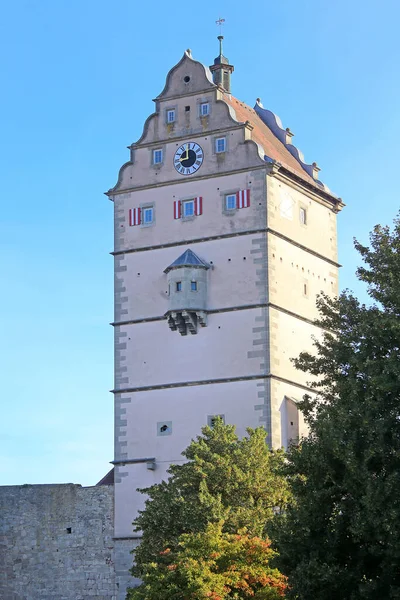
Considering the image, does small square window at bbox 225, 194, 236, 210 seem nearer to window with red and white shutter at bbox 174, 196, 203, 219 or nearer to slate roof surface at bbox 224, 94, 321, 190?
window with red and white shutter at bbox 174, 196, 203, 219

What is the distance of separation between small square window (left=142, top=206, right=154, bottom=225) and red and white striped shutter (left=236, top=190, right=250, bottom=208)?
10.9 feet

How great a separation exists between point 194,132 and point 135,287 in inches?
216

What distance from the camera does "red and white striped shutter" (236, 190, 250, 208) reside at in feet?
176

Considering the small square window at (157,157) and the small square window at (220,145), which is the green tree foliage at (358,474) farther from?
the small square window at (157,157)

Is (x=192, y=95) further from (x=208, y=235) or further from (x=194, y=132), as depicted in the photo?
(x=208, y=235)

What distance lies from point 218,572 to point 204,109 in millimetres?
18851

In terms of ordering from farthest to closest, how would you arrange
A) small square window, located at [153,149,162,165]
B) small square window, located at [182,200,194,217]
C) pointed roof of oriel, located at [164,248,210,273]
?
small square window, located at [153,149,162,165]
small square window, located at [182,200,194,217]
pointed roof of oriel, located at [164,248,210,273]

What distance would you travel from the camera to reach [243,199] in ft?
176

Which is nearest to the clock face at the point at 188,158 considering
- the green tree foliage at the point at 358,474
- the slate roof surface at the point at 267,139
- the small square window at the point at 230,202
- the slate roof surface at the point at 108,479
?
the small square window at the point at 230,202

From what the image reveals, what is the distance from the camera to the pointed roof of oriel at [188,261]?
53156 mm

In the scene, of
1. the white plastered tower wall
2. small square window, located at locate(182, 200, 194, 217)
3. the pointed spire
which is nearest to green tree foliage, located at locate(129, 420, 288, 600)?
the white plastered tower wall

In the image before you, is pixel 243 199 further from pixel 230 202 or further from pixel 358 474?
pixel 358 474

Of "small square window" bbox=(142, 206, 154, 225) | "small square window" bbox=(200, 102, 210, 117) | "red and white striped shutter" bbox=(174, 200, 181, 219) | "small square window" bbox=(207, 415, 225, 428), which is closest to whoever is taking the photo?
"small square window" bbox=(207, 415, 225, 428)

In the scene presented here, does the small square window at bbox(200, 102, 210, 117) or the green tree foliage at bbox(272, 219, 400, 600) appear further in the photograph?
the small square window at bbox(200, 102, 210, 117)
